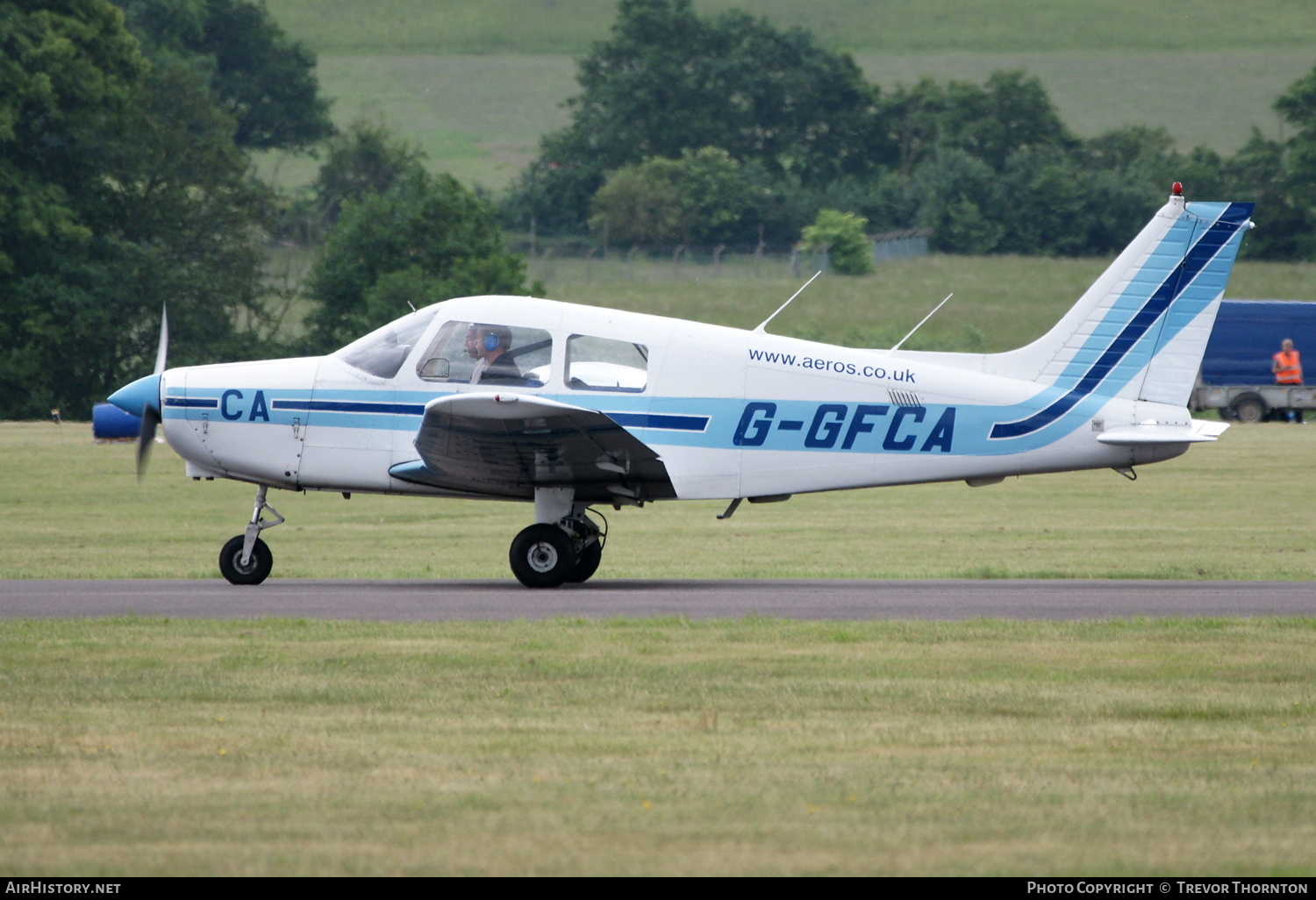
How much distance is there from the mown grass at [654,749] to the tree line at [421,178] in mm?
31711

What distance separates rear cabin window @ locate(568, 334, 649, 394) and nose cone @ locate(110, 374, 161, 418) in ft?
10.9

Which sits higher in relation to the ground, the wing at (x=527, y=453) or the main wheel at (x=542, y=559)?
the wing at (x=527, y=453)

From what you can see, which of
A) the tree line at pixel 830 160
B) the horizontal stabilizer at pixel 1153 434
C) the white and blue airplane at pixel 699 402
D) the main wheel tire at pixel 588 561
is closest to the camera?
the white and blue airplane at pixel 699 402

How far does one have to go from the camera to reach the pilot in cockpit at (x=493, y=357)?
12344 mm

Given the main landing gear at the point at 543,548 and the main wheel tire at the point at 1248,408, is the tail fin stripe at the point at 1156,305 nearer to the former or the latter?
the main landing gear at the point at 543,548

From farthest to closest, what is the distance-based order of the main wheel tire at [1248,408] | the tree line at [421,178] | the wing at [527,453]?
the tree line at [421,178], the main wheel tire at [1248,408], the wing at [527,453]

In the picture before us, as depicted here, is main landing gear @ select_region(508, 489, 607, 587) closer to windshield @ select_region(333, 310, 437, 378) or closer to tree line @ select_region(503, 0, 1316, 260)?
windshield @ select_region(333, 310, 437, 378)

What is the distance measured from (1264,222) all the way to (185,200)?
41098 millimetres

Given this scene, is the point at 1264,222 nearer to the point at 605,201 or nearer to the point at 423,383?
the point at 605,201

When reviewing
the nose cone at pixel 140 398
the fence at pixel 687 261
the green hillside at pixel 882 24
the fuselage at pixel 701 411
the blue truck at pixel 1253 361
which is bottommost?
the fence at pixel 687 261

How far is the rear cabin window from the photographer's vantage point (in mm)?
12375

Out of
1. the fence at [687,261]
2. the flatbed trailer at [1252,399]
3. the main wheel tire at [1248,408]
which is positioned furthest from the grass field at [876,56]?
the main wheel tire at [1248,408]

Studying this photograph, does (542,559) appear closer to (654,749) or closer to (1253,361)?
(654,749)

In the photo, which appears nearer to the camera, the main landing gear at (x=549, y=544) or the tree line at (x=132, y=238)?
the main landing gear at (x=549, y=544)
